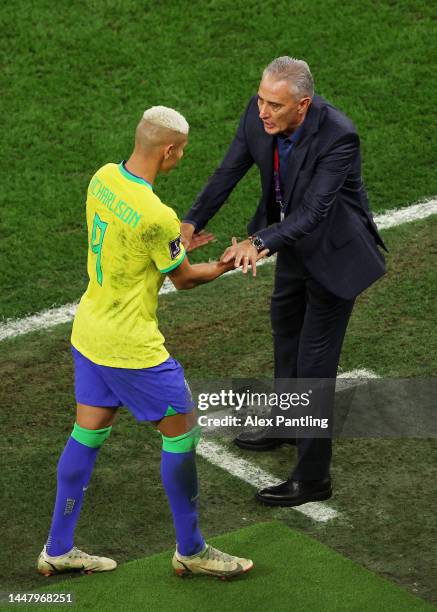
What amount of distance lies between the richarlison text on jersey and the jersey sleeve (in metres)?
0.11

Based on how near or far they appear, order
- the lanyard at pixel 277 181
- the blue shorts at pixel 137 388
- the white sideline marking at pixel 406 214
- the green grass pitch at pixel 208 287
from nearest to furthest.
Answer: the blue shorts at pixel 137 388, the green grass pitch at pixel 208 287, the lanyard at pixel 277 181, the white sideline marking at pixel 406 214

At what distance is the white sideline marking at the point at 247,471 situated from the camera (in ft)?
22.4

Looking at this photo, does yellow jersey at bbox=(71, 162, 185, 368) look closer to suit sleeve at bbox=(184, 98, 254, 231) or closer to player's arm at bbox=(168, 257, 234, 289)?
player's arm at bbox=(168, 257, 234, 289)

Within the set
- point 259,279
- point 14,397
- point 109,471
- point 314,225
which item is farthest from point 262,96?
point 259,279

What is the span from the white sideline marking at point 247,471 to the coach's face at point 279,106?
1846mm

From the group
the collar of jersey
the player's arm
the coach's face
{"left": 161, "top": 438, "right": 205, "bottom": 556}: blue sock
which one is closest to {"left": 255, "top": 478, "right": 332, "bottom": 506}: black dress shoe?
{"left": 161, "top": 438, "right": 205, "bottom": 556}: blue sock

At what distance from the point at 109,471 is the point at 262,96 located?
2.18m

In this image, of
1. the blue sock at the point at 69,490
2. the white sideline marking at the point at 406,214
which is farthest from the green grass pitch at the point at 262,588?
the white sideline marking at the point at 406,214

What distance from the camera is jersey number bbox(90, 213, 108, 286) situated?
228 inches

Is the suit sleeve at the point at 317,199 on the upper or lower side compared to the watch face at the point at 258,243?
upper

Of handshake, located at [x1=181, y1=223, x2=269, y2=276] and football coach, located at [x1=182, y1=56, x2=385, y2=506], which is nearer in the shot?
handshake, located at [x1=181, y1=223, x2=269, y2=276]

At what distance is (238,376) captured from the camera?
27.1 ft

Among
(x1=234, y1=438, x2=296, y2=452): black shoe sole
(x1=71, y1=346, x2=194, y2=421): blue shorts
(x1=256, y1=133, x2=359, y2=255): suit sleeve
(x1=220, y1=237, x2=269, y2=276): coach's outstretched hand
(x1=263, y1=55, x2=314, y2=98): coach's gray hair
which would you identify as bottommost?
(x1=234, y1=438, x2=296, y2=452): black shoe sole

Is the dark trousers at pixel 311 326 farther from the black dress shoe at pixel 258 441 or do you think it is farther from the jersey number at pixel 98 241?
the jersey number at pixel 98 241
